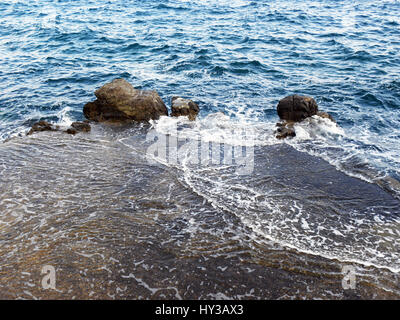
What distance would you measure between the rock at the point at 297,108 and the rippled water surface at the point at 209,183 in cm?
55

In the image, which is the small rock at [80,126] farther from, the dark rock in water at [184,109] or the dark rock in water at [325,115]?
the dark rock in water at [325,115]

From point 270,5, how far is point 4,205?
1239 inches

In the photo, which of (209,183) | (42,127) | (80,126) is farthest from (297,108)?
(42,127)

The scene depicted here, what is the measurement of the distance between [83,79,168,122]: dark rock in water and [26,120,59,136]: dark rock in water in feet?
4.96

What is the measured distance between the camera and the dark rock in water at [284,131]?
1235 cm

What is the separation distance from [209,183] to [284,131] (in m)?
4.46

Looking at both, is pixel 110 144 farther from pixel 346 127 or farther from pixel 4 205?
pixel 346 127

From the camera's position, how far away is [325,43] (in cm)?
2269

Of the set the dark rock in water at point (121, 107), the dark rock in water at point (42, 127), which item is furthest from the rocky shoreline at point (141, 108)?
the dark rock in water at point (42, 127)

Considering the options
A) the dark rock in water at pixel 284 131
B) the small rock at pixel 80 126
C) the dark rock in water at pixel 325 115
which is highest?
the small rock at pixel 80 126

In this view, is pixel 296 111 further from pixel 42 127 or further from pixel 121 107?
pixel 42 127

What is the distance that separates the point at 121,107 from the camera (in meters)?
13.6
